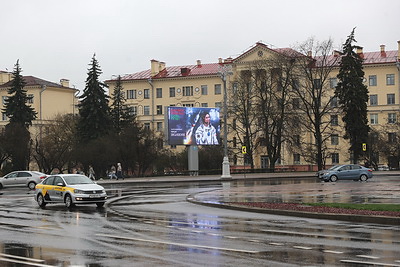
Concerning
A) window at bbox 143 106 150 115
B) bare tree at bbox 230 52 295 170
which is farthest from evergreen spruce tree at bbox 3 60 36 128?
window at bbox 143 106 150 115

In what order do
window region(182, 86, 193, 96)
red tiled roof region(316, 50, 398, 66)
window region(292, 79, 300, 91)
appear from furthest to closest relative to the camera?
window region(182, 86, 193, 96), red tiled roof region(316, 50, 398, 66), window region(292, 79, 300, 91)

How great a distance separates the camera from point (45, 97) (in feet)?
367

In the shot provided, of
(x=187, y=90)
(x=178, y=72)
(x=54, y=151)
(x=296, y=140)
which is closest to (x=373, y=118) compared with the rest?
(x=296, y=140)

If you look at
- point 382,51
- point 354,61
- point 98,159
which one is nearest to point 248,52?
point 382,51

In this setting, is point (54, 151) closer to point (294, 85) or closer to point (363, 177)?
point (294, 85)

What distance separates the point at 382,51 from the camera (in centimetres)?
10294

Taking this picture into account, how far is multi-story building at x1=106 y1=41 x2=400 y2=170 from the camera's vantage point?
9812 centimetres

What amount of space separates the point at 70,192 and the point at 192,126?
128 feet

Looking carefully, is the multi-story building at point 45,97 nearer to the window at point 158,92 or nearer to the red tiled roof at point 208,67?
the red tiled roof at point 208,67

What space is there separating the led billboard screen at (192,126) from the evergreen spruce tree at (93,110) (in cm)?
1552

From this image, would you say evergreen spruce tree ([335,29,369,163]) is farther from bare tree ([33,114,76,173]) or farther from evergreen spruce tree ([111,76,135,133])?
bare tree ([33,114,76,173])

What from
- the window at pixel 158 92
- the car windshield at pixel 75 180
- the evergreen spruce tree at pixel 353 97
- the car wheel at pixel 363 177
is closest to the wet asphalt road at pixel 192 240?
the car windshield at pixel 75 180

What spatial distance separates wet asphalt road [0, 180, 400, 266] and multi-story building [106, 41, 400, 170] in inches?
2820

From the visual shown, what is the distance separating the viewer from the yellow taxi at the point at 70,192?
2591 cm
